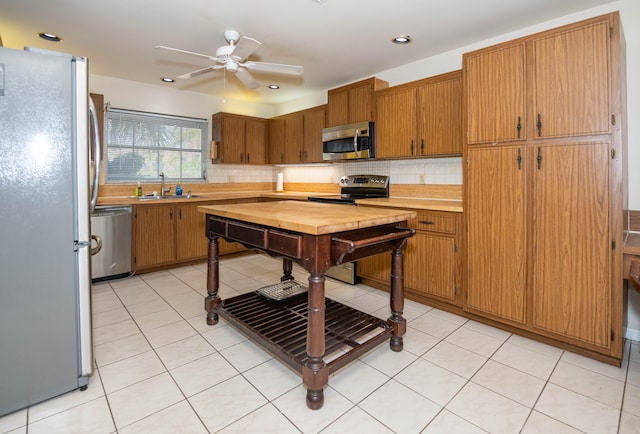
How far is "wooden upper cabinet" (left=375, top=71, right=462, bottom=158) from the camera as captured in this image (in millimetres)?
3102

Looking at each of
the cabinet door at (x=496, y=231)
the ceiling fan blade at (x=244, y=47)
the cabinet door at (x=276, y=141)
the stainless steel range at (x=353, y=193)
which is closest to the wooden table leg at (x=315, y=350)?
the cabinet door at (x=496, y=231)

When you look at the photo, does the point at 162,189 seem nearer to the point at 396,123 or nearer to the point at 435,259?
the point at 396,123

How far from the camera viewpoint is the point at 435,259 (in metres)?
2.98

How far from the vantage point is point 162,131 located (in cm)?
482

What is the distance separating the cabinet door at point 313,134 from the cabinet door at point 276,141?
0.60m

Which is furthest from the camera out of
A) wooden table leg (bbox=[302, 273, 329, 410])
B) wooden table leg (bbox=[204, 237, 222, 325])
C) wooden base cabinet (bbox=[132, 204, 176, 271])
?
wooden base cabinet (bbox=[132, 204, 176, 271])

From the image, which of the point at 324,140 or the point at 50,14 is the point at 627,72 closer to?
the point at 324,140

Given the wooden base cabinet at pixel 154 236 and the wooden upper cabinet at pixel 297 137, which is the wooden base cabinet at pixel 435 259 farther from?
the wooden base cabinet at pixel 154 236

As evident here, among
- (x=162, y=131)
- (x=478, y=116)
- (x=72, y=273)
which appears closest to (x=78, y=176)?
(x=72, y=273)

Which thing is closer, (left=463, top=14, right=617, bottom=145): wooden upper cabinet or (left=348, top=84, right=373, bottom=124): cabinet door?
(left=463, top=14, right=617, bottom=145): wooden upper cabinet

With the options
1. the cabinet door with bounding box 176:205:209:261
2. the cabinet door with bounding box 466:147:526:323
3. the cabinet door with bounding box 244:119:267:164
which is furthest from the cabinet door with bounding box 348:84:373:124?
the cabinet door with bounding box 176:205:209:261

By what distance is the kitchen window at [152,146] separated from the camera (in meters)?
4.41

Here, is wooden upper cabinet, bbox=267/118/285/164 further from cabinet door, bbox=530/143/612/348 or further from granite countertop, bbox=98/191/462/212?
cabinet door, bbox=530/143/612/348

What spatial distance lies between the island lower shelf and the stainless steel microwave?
1.88m
